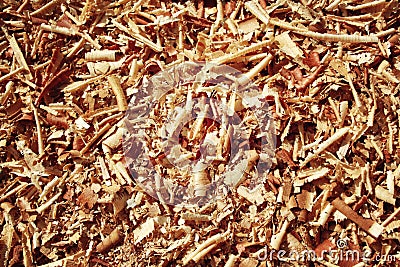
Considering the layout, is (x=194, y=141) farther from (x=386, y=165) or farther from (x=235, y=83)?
(x=386, y=165)

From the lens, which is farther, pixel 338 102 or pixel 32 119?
pixel 32 119

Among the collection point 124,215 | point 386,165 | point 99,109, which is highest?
point 99,109

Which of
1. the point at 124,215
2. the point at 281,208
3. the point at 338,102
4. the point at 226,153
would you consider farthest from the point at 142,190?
the point at 338,102

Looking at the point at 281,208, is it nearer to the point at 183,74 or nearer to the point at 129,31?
the point at 183,74

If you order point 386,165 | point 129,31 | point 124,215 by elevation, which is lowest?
point 124,215

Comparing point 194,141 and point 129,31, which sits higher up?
point 129,31

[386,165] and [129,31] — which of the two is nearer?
[386,165]

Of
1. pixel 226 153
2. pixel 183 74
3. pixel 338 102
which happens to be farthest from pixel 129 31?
pixel 338 102

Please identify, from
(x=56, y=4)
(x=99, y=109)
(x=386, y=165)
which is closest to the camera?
(x=386, y=165)

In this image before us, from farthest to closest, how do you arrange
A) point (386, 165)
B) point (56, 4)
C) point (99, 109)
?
point (56, 4), point (99, 109), point (386, 165)
